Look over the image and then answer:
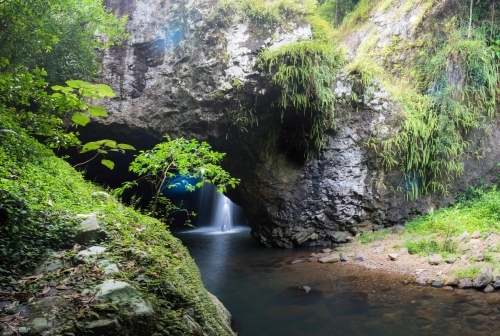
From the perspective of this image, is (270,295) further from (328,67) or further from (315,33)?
(315,33)

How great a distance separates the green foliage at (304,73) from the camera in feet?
31.6

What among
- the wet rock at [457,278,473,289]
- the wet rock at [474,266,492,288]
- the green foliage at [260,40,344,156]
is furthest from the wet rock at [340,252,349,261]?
the green foliage at [260,40,344,156]

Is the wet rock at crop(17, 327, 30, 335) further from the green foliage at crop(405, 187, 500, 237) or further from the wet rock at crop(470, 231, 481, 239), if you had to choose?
the green foliage at crop(405, 187, 500, 237)

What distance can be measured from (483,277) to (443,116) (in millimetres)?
5843

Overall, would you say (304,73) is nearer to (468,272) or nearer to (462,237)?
(462,237)

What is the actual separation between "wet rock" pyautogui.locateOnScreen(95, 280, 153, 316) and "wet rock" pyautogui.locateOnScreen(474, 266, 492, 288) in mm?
6668

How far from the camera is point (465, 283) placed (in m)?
6.71

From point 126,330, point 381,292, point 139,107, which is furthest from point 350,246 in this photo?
point 126,330

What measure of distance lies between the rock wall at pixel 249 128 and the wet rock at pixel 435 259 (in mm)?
2994

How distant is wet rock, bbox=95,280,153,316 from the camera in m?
2.29

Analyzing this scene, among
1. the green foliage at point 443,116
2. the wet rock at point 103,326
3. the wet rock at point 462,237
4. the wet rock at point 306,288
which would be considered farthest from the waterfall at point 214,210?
the wet rock at point 103,326

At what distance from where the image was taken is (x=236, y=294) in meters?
7.02

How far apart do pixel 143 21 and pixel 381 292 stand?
10.1 m

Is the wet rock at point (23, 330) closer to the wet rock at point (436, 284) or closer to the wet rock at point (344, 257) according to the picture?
the wet rock at point (436, 284)
